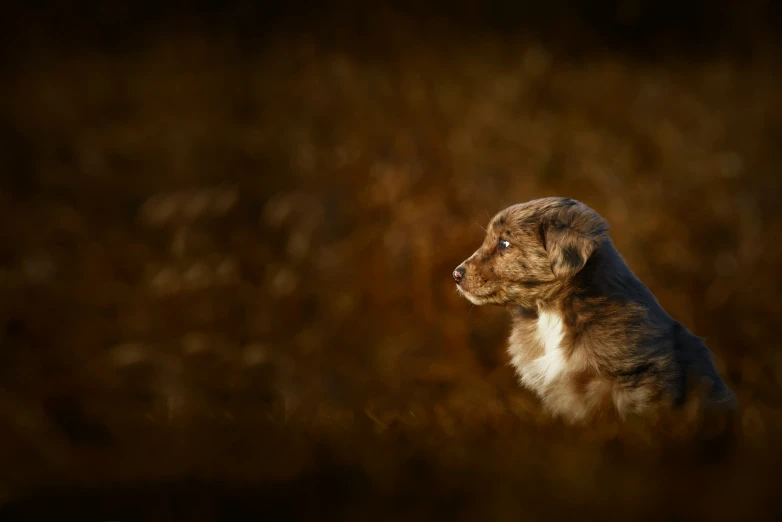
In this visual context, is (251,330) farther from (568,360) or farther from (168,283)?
(568,360)

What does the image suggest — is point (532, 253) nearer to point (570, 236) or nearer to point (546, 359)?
point (570, 236)

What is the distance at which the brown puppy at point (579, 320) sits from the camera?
2.19 meters

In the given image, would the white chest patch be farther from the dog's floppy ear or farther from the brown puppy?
the dog's floppy ear

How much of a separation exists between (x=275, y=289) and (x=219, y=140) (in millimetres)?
1859

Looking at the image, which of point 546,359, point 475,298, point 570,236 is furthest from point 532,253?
point 546,359

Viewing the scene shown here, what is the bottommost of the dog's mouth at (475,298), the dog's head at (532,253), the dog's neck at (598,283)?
the dog's neck at (598,283)

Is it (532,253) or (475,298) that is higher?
(532,253)

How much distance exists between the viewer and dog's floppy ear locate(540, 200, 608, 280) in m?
2.40

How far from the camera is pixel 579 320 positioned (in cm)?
241

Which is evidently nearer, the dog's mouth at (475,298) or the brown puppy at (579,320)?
the brown puppy at (579,320)

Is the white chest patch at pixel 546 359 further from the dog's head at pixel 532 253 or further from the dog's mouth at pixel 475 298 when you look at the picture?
the dog's mouth at pixel 475 298

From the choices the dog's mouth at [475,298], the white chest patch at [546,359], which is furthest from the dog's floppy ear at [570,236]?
the dog's mouth at [475,298]

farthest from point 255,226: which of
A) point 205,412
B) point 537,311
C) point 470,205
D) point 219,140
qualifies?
point 205,412

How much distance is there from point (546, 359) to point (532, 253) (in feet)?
1.38
